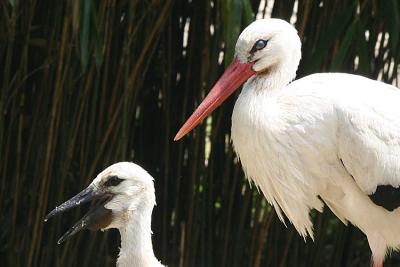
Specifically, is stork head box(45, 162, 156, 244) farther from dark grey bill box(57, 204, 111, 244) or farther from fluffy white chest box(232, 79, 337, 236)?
fluffy white chest box(232, 79, 337, 236)

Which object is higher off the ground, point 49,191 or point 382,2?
point 382,2

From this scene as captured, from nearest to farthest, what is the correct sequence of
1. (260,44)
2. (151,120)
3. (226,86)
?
(260,44), (226,86), (151,120)

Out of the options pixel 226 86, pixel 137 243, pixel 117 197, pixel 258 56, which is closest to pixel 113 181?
pixel 117 197

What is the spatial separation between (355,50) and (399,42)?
1.66 feet

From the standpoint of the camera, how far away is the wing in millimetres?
5781

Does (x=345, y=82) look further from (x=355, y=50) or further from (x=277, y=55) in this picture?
(x=355, y=50)

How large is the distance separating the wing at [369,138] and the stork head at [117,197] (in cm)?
98

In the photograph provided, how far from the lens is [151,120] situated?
24.7ft

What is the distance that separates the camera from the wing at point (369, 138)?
19.0 feet

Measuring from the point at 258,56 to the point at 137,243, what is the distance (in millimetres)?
1075

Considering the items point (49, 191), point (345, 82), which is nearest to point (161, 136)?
point (49, 191)

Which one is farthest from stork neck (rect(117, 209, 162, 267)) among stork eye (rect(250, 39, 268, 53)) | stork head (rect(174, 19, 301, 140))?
stork eye (rect(250, 39, 268, 53))

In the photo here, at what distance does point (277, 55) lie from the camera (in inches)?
228

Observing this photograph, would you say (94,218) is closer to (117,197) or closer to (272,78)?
(117,197)
